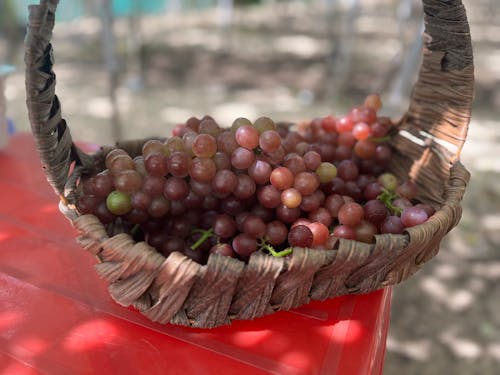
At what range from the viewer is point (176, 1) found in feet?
22.8

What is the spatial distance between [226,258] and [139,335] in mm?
233

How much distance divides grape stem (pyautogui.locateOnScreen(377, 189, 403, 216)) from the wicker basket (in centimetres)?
10

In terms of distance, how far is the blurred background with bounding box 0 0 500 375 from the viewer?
76.4 inches

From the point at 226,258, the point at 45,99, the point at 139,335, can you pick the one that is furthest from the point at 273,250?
the point at 45,99

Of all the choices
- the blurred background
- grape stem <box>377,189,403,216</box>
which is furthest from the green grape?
the blurred background

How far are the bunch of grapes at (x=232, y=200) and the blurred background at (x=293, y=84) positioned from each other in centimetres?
74

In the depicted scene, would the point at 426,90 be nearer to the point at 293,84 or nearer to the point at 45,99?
the point at 45,99

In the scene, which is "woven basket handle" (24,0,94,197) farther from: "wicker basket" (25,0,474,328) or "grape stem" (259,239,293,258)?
"grape stem" (259,239,293,258)

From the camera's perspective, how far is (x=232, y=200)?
3.05 ft

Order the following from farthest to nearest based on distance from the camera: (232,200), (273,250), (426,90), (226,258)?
(426,90), (232,200), (273,250), (226,258)

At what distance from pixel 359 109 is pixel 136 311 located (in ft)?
2.53

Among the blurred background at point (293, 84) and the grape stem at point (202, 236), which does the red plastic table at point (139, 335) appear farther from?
the blurred background at point (293, 84)

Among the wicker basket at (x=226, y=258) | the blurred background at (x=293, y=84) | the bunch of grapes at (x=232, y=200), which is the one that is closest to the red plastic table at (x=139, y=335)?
the wicker basket at (x=226, y=258)

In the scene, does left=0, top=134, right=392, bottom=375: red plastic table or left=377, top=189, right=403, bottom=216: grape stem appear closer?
left=0, top=134, right=392, bottom=375: red plastic table
